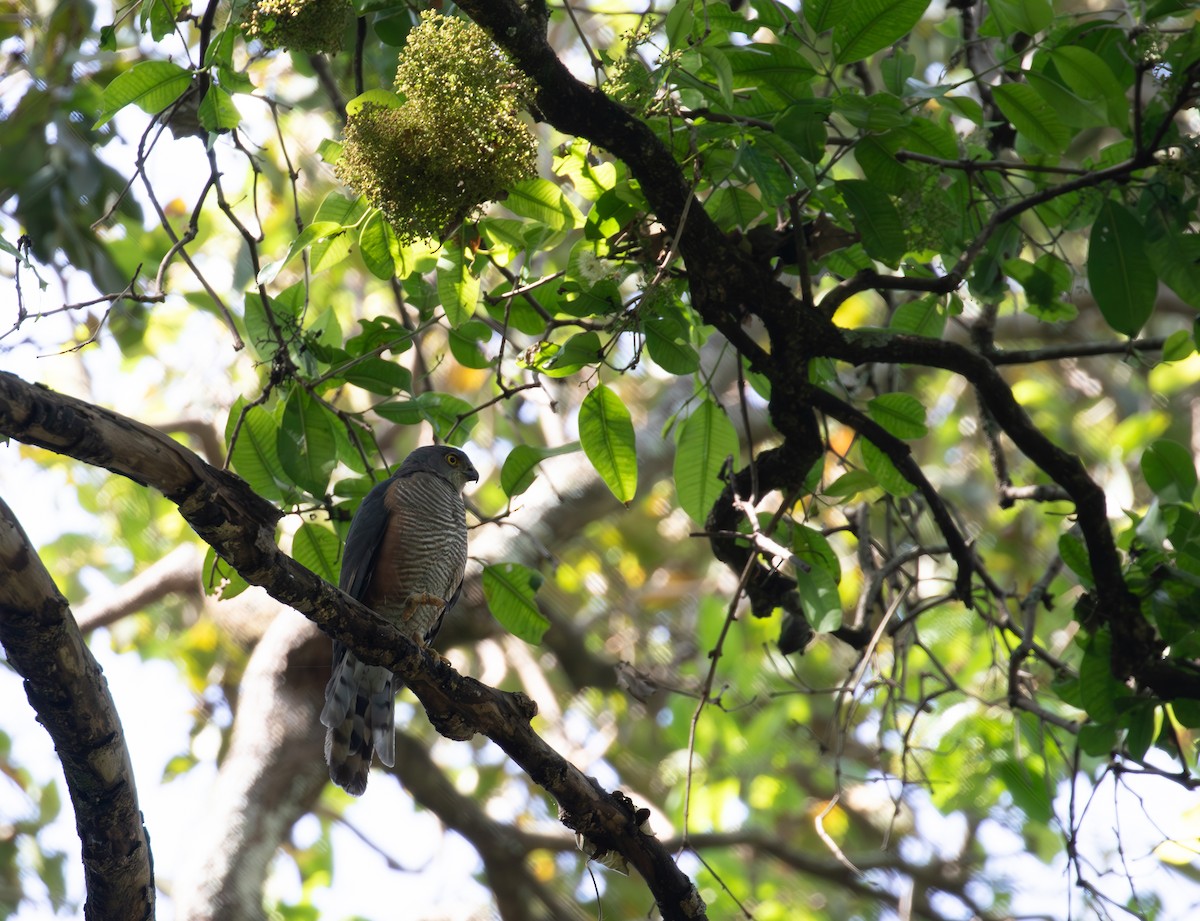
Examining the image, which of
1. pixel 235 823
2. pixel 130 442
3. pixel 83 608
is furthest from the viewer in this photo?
pixel 83 608

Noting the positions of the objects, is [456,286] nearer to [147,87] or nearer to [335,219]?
[335,219]

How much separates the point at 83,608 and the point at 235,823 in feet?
8.53

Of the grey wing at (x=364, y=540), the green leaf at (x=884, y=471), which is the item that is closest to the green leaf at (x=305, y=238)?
the grey wing at (x=364, y=540)

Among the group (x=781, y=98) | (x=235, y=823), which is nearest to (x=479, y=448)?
(x=235, y=823)

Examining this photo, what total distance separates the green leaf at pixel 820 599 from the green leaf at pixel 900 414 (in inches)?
22.3

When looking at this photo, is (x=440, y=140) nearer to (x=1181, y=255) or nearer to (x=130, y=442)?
(x=130, y=442)

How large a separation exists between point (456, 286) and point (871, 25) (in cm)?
140

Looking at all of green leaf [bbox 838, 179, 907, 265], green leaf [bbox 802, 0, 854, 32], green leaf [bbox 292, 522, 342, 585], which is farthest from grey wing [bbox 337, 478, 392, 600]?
green leaf [bbox 802, 0, 854, 32]

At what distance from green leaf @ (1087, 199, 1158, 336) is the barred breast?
267 centimetres

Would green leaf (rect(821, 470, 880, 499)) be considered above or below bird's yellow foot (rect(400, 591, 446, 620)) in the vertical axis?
below

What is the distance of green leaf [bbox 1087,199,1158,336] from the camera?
303 cm

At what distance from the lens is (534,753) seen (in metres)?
2.83

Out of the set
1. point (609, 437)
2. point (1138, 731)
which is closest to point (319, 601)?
point (609, 437)

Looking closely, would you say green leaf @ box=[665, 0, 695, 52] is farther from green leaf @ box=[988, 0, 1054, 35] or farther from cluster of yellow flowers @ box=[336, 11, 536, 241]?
green leaf @ box=[988, 0, 1054, 35]
